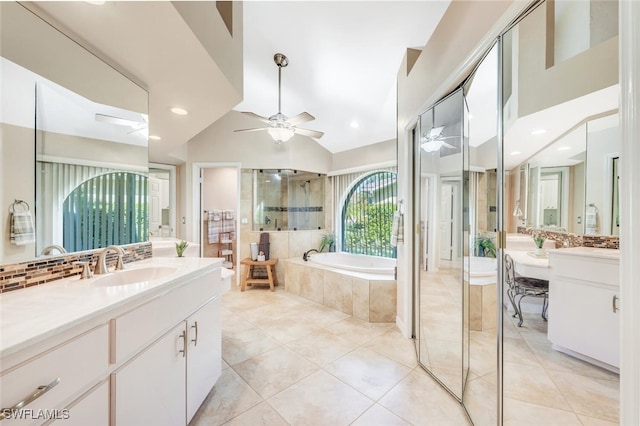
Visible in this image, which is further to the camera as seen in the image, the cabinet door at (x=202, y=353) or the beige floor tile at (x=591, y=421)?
the cabinet door at (x=202, y=353)

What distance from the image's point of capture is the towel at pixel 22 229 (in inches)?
42.4

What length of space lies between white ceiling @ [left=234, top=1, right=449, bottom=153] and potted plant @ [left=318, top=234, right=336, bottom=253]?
2010mm

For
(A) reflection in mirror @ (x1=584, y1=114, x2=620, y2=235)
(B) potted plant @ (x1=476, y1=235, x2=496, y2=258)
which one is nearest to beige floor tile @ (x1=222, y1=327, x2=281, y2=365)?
(B) potted plant @ (x1=476, y1=235, x2=496, y2=258)

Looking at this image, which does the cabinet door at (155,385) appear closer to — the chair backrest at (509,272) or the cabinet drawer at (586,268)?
the chair backrest at (509,272)

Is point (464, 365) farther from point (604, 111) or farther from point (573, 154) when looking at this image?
point (604, 111)

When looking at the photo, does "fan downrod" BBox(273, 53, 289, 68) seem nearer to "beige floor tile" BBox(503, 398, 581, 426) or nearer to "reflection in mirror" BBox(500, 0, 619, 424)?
"reflection in mirror" BBox(500, 0, 619, 424)

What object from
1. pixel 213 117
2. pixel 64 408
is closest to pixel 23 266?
pixel 64 408

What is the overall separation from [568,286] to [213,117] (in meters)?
2.76

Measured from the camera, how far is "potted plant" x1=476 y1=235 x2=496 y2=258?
1.31 meters

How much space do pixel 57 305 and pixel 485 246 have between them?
199 cm

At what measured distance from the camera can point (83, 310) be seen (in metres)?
0.83

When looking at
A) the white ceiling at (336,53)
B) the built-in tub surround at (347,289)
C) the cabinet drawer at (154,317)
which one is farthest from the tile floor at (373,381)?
the white ceiling at (336,53)

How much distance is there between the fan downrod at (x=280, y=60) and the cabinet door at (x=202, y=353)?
8.00 feet

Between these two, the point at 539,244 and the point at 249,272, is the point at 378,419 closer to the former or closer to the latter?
the point at 539,244
